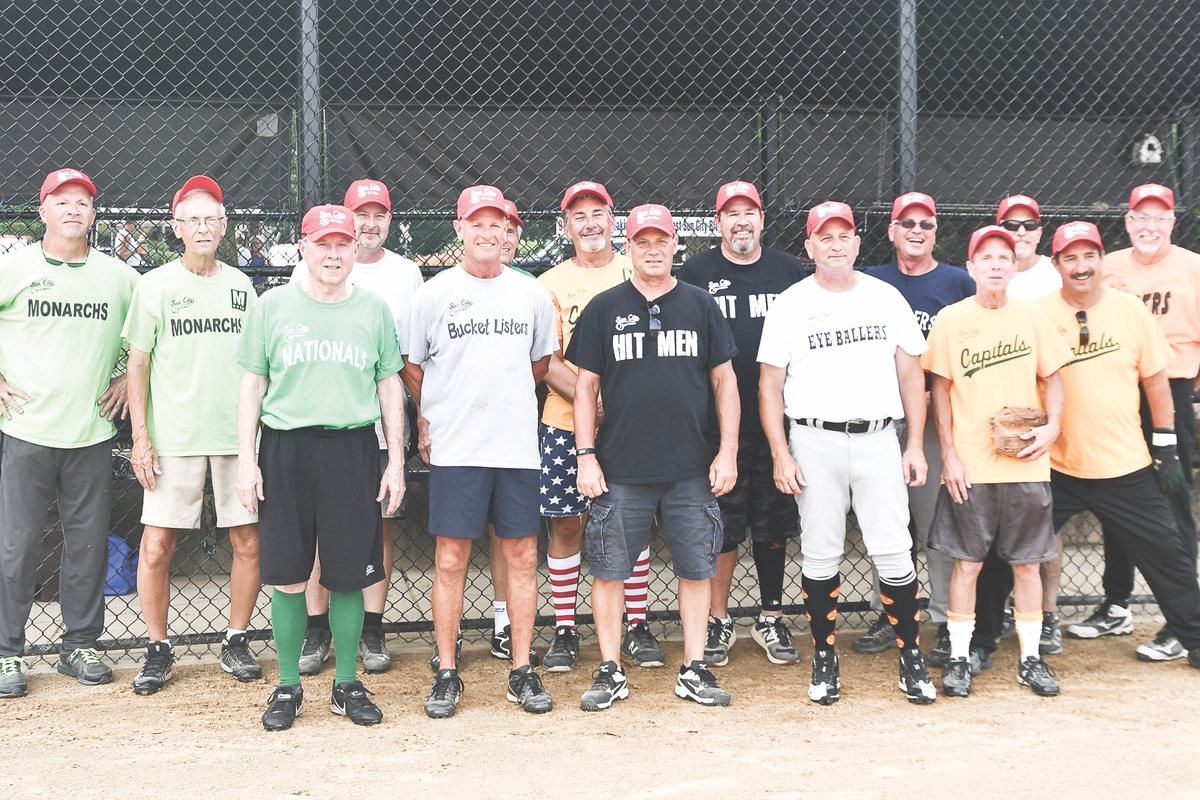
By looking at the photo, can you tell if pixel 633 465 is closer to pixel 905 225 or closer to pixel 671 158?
pixel 905 225

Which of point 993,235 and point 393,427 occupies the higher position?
point 993,235

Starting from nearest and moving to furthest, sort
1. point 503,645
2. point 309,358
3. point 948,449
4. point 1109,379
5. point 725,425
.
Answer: point 309,358 < point 725,425 < point 948,449 < point 1109,379 < point 503,645

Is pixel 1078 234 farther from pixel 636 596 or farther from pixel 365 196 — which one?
pixel 365 196

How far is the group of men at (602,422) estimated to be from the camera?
333cm

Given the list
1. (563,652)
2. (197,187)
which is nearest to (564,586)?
(563,652)

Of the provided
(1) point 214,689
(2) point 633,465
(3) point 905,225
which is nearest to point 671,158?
(3) point 905,225

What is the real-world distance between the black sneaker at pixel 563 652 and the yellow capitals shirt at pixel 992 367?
5.66ft

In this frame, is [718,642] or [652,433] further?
[718,642]

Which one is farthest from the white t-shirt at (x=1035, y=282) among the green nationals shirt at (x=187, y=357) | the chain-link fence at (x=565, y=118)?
the green nationals shirt at (x=187, y=357)

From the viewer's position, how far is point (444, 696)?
3402 mm

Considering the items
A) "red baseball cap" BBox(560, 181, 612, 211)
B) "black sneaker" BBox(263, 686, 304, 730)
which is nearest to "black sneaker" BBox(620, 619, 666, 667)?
"black sneaker" BBox(263, 686, 304, 730)

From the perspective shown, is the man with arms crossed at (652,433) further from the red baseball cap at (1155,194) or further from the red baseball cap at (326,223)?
the red baseball cap at (1155,194)

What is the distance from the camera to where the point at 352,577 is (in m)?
3.25

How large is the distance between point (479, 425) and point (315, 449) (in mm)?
567
